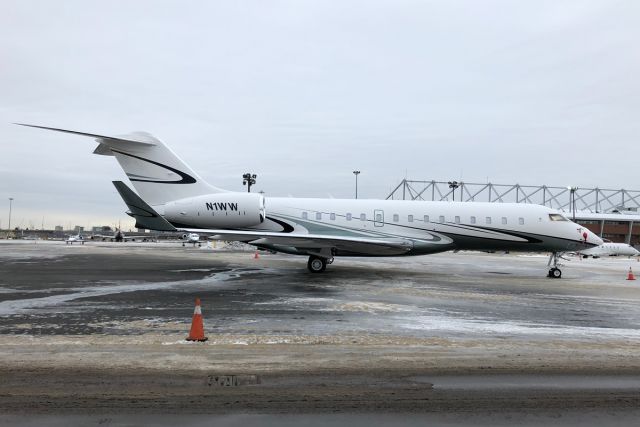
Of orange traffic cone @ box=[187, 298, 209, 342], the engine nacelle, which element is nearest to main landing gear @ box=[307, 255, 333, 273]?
the engine nacelle

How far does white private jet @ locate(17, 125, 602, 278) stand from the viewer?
1834 centimetres

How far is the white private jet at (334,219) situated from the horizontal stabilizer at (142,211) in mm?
2307

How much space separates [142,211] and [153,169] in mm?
3704

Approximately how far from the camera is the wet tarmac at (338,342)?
198 inches

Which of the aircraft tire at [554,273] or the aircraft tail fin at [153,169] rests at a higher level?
the aircraft tail fin at [153,169]

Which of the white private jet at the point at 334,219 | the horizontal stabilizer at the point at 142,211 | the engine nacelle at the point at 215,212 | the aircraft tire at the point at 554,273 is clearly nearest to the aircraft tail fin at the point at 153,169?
the white private jet at the point at 334,219

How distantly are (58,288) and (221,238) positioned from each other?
5.74m

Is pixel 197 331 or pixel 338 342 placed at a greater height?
pixel 197 331

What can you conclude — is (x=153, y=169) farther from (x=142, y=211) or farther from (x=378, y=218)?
(x=378, y=218)

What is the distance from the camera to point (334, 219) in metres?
19.5

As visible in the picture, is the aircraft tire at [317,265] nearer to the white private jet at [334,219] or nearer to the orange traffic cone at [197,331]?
the white private jet at [334,219]

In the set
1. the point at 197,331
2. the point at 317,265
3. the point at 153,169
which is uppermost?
the point at 153,169

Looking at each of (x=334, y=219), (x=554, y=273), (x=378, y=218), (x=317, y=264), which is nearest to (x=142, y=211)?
(x=317, y=264)

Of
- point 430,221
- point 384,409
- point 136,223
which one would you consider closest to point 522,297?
point 430,221
